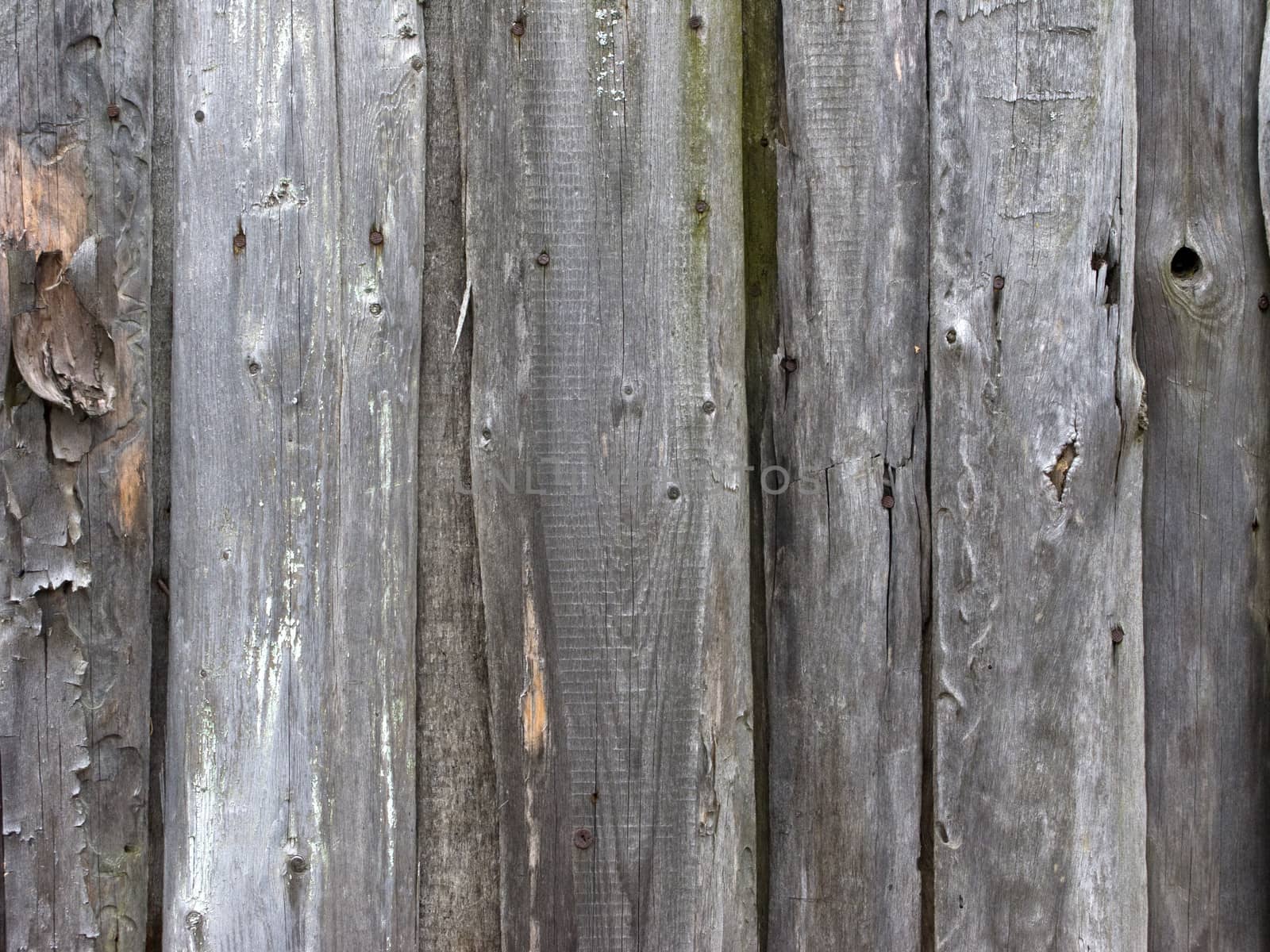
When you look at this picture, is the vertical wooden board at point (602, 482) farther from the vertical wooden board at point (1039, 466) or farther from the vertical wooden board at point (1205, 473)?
the vertical wooden board at point (1205, 473)

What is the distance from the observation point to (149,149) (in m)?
1.63

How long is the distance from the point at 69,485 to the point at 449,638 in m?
0.70

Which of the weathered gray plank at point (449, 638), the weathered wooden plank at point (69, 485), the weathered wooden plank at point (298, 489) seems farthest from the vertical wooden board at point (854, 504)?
the weathered wooden plank at point (69, 485)

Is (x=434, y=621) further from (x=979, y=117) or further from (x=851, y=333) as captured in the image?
(x=979, y=117)

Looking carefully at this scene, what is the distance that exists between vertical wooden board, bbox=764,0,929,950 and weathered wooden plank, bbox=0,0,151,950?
45.5 inches

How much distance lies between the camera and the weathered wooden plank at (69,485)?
1575 mm

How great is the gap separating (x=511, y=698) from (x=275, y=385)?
0.68 meters

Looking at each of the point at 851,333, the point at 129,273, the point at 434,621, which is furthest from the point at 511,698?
the point at 129,273

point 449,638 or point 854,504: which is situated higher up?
point 854,504

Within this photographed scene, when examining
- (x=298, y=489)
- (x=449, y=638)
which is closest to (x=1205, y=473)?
(x=449, y=638)

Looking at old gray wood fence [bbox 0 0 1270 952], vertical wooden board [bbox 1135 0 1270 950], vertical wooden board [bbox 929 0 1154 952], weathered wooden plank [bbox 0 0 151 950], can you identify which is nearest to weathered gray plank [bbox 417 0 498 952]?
old gray wood fence [bbox 0 0 1270 952]

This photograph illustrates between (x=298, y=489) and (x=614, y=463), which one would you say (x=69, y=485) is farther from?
(x=614, y=463)

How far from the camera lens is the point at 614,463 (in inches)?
63.8

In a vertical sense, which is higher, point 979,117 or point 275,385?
point 979,117
